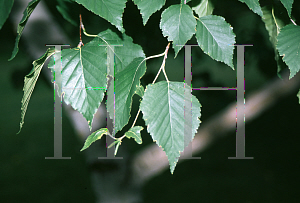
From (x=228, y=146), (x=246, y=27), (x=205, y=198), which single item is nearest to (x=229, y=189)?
(x=205, y=198)

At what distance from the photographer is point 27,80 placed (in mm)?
296

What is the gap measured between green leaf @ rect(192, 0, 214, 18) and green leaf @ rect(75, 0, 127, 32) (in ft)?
0.51

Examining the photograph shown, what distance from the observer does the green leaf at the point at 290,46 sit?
0.32 meters

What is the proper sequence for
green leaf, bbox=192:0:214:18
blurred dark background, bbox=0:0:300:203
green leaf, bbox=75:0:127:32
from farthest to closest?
blurred dark background, bbox=0:0:300:203 → green leaf, bbox=192:0:214:18 → green leaf, bbox=75:0:127:32

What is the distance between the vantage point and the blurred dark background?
4.64ft

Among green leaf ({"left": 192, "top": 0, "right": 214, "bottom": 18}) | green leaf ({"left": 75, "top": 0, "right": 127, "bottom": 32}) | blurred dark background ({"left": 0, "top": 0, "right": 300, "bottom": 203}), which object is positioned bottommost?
blurred dark background ({"left": 0, "top": 0, "right": 300, "bottom": 203})

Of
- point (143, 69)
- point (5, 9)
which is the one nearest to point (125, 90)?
point (143, 69)

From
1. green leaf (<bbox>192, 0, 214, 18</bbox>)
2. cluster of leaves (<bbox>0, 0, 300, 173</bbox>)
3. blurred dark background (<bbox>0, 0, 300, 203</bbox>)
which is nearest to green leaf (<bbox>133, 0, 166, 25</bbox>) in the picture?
cluster of leaves (<bbox>0, 0, 300, 173</bbox>)

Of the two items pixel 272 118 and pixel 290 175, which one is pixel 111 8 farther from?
pixel 290 175

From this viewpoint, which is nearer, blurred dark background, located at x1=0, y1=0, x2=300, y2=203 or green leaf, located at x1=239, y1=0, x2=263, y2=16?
green leaf, located at x1=239, y1=0, x2=263, y2=16

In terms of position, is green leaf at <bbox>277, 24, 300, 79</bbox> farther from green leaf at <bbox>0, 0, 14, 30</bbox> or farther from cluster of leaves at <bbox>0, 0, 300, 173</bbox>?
green leaf at <bbox>0, 0, 14, 30</bbox>

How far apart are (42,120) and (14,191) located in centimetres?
47

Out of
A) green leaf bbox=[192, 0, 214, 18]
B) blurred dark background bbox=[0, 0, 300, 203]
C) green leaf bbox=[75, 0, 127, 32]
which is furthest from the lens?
blurred dark background bbox=[0, 0, 300, 203]

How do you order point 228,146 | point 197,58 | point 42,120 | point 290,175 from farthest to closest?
point 290,175 → point 228,146 → point 42,120 → point 197,58
